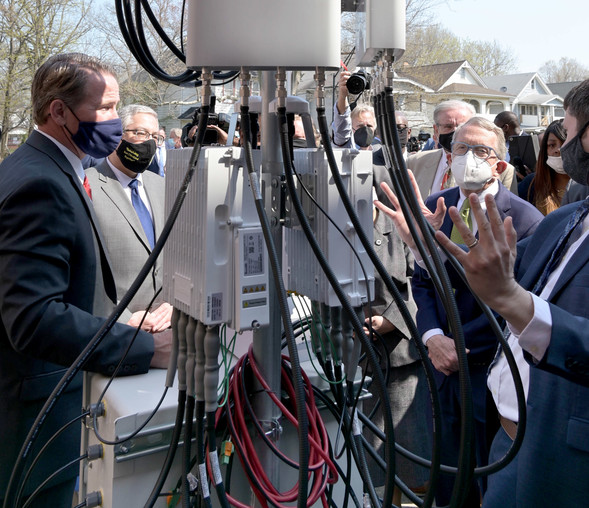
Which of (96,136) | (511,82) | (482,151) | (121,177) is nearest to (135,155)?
(121,177)

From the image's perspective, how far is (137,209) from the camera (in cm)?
268

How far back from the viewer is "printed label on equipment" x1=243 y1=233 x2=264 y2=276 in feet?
3.32

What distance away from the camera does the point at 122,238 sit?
7.84ft

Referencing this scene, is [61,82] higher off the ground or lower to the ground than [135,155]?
higher

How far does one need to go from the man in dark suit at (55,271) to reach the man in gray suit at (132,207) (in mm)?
328

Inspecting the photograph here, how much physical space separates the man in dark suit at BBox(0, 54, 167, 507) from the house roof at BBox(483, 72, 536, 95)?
4376 cm

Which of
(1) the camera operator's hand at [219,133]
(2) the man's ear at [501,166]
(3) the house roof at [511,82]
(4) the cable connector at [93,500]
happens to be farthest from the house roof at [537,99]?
(4) the cable connector at [93,500]

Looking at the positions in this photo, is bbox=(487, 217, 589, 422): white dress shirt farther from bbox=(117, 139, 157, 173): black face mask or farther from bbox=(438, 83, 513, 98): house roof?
bbox=(438, 83, 513, 98): house roof

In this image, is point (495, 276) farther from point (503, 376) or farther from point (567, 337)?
point (503, 376)

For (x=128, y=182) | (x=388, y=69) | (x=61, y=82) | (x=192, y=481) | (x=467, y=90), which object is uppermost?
(x=467, y=90)

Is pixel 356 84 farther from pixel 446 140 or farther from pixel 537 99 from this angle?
pixel 537 99

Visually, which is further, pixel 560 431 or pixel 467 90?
pixel 467 90

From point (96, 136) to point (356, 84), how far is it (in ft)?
2.86

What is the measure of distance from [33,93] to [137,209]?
2.82 feet
